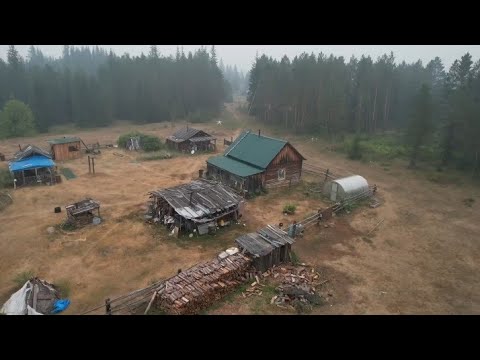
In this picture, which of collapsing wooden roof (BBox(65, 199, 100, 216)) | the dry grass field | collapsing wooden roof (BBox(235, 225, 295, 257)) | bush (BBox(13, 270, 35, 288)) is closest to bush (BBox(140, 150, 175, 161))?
the dry grass field

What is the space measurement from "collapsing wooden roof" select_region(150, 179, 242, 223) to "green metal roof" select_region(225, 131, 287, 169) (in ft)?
23.6

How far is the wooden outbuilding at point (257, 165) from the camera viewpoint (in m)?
31.9

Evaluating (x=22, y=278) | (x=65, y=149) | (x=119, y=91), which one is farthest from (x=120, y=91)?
(x=22, y=278)

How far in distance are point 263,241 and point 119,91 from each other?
68.2 metres

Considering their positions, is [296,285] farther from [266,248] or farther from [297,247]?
[297,247]

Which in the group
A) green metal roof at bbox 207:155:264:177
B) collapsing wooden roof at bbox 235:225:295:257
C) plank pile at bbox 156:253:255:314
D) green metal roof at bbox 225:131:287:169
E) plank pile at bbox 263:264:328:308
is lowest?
plank pile at bbox 263:264:328:308

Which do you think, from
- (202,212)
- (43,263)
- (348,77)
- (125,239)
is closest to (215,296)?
(202,212)

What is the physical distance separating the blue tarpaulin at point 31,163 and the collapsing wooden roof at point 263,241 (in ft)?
79.3

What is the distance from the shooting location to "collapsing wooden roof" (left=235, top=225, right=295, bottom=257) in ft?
64.0

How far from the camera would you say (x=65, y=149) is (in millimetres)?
42969

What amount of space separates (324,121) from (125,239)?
42617 mm

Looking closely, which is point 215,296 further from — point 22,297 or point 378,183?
point 378,183

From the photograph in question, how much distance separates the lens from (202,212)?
23.7 m

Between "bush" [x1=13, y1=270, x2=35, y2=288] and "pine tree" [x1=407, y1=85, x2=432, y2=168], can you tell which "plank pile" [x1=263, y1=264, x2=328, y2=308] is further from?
"pine tree" [x1=407, y1=85, x2=432, y2=168]
